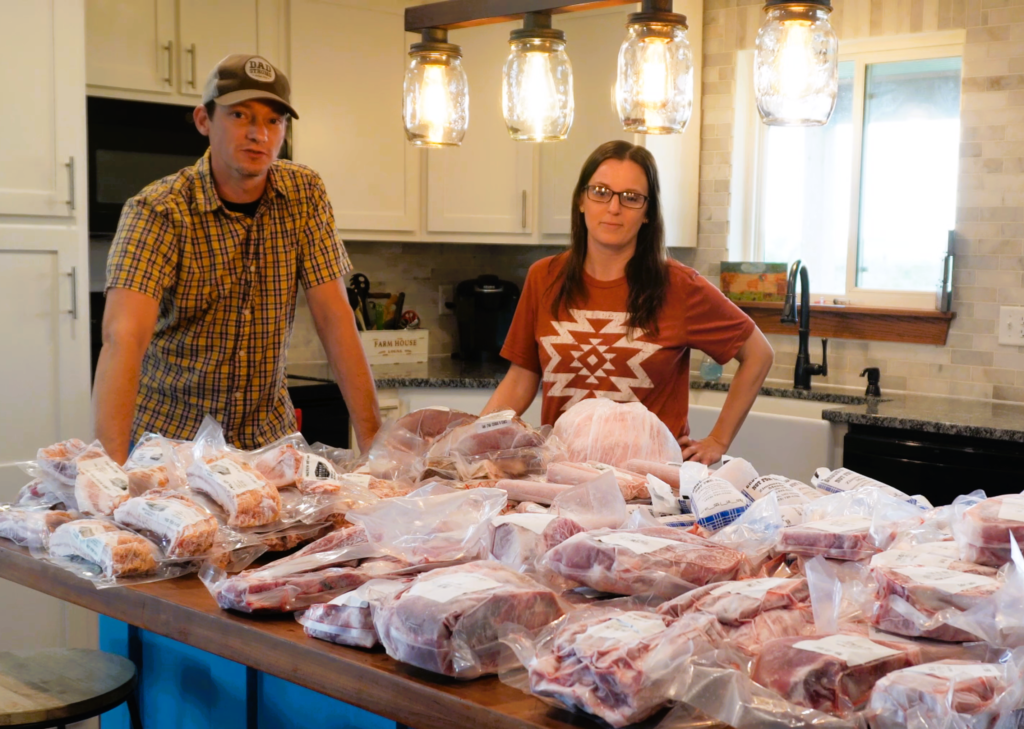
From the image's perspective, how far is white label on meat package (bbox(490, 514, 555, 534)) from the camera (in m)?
1.29

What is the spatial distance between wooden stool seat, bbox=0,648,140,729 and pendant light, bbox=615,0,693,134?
3.78 feet

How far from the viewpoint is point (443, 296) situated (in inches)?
199

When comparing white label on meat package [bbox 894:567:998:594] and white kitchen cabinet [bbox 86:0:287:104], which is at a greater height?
white kitchen cabinet [bbox 86:0:287:104]

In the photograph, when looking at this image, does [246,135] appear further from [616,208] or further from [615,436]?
[615,436]

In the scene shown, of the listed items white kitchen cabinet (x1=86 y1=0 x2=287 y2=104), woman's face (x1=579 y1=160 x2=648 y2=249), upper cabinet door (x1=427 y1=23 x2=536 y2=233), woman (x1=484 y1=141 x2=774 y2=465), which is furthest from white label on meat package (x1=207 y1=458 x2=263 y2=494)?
upper cabinet door (x1=427 y1=23 x2=536 y2=233)

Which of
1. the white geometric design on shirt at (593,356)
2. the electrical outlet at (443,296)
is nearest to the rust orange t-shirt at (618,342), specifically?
the white geometric design on shirt at (593,356)

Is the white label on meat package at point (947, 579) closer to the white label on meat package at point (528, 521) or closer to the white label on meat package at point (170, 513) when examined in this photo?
the white label on meat package at point (528, 521)

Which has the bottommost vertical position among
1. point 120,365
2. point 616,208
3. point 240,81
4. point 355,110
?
point 120,365

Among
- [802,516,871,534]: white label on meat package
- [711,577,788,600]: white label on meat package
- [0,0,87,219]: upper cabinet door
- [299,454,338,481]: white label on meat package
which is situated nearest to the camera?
[711,577,788,600]: white label on meat package

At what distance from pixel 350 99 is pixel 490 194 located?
700mm

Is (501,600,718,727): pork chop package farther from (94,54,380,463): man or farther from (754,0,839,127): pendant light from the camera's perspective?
(94,54,380,463): man

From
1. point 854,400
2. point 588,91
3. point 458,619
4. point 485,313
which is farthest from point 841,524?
point 485,313

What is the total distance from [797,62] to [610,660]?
2.96 ft

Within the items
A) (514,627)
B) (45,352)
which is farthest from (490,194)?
(514,627)
